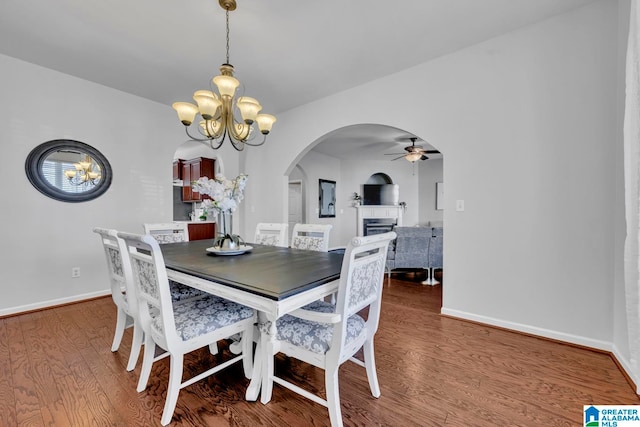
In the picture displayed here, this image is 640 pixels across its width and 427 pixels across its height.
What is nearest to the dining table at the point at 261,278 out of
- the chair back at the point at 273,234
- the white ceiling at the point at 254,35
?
the chair back at the point at 273,234

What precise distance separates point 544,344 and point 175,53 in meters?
4.22

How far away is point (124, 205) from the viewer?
358 cm

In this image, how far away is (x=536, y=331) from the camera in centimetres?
230

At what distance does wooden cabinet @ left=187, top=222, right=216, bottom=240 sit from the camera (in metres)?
4.64

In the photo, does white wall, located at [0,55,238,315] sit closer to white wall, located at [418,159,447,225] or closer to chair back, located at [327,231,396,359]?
chair back, located at [327,231,396,359]

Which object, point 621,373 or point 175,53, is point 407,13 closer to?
point 175,53

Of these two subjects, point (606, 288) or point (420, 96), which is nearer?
point (606, 288)

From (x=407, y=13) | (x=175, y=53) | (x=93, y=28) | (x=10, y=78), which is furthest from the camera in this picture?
(x=10, y=78)

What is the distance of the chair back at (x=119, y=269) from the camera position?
168 cm

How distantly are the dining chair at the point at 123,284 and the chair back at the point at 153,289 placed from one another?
0.36 feet

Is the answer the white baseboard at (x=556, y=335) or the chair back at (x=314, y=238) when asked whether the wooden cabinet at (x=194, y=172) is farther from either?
the white baseboard at (x=556, y=335)

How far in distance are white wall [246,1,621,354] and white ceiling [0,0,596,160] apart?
230mm

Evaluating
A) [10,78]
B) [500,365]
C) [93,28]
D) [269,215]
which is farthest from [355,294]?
[10,78]

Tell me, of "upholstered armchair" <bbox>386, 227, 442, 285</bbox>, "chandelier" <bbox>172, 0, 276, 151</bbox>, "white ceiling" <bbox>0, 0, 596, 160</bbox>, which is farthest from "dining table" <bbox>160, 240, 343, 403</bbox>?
"upholstered armchair" <bbox>386, 227, 442, 285</bbox>
